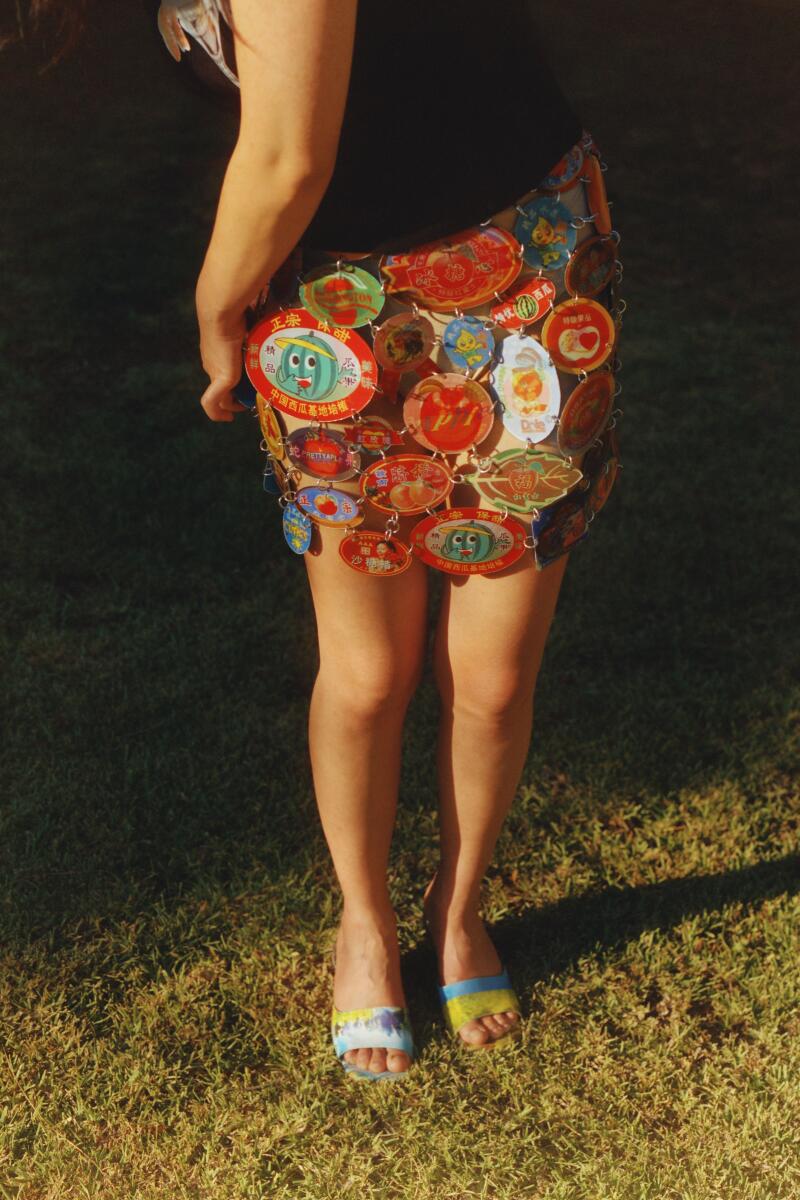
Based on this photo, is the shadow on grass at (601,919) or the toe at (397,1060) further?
the shadow on grass at (601,919)

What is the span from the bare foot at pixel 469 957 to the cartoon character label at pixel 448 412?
85cm

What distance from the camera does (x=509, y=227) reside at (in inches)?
57.7

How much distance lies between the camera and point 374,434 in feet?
5.12

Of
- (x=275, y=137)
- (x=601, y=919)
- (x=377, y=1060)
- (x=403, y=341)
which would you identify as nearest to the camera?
(x=275, y=137)

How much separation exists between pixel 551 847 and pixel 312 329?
1.23m

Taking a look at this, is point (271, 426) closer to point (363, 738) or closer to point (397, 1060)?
point (363, 738)

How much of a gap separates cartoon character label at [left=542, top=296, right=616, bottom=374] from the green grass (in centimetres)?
108

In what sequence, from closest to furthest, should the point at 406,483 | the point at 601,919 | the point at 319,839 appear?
the point at 406,483, the point at 601,919, the point at 319,839

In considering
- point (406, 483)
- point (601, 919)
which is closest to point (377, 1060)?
point (601, 919)

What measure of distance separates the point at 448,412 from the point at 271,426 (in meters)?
0.24

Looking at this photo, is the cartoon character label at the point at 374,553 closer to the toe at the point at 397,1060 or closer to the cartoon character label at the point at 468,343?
the cartoon character label at the point at 468,343

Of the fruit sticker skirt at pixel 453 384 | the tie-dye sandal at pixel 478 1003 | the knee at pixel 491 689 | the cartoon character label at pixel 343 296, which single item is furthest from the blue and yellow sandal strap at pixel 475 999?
the cartoon character label at pixel 343 296

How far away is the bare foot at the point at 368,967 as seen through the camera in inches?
77.4

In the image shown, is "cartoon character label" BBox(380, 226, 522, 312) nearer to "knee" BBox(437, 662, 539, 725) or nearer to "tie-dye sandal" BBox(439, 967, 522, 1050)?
"knee" BBox(437, 662, 539, 725)
